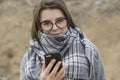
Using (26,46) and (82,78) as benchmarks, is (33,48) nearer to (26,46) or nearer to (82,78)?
(82,78)

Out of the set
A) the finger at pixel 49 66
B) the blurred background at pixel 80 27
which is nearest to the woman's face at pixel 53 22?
the finger at pixel 49 66

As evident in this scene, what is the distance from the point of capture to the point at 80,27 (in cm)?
865

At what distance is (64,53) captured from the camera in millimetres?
2449

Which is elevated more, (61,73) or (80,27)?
(61,73)

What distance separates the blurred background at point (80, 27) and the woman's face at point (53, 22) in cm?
517

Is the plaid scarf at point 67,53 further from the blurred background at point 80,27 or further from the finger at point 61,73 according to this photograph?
the blurred background at point 80,27

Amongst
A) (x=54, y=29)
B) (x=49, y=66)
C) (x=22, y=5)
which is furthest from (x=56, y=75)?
(x=22, y=5)

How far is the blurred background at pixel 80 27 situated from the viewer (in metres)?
8.05

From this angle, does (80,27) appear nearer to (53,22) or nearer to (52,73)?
(53,22)

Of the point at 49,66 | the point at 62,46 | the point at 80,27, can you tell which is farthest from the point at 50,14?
the point at 80,27

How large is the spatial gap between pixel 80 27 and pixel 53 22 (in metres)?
6.25

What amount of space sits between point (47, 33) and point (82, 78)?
0.30 meters

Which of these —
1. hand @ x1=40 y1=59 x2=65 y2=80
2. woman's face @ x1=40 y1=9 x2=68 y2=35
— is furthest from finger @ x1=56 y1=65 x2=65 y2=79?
woman's face @ x1=40 y1=9 x2=68 y2=35

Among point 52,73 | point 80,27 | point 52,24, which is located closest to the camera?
point 52,73
